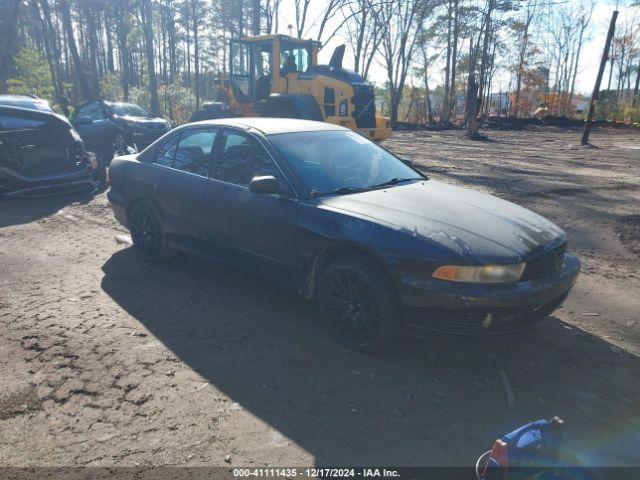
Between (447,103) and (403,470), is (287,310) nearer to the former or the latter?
(403,470)

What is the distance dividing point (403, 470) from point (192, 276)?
3.11 meters

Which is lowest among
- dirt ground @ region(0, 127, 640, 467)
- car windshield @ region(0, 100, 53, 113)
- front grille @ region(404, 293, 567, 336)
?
dirt ground @ region(0, 127, 640, 467)

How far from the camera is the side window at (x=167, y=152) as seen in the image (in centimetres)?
490

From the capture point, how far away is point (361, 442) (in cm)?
252

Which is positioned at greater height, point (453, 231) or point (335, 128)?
point (335, 128)

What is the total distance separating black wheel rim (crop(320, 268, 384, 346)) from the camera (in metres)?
3.28

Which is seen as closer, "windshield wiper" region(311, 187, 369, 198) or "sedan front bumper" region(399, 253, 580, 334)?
"sedan front bumper" region(399, 253, 580, 334)

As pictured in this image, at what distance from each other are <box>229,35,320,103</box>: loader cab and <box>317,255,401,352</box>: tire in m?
11.6

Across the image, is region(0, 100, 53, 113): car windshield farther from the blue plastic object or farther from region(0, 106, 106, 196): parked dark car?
the blue plastic object

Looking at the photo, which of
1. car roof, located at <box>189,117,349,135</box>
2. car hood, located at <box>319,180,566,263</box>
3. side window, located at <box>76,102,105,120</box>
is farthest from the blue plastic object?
side window, located at <box>76,102,105,120</box>

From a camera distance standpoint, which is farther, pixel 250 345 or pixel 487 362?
pixel 250 345

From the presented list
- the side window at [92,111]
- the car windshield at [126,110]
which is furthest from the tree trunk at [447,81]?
the side window at [92,111]

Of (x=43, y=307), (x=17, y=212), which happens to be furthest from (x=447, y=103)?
(x=43, y=307)

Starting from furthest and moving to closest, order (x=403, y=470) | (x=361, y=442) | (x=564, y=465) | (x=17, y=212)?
(x=17, y=212), (x=361, y=442), (x=403, y=470), (x=564, y=465)
